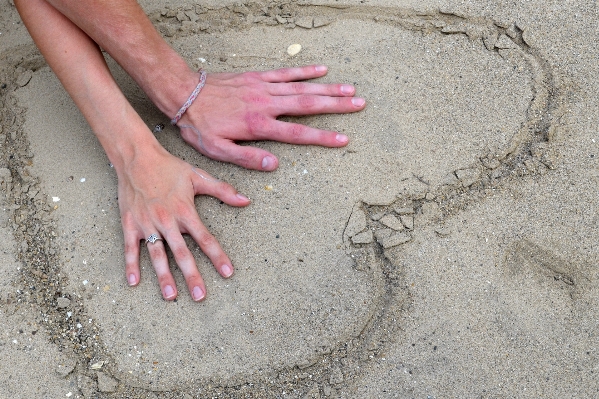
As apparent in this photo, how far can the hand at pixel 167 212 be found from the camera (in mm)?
1818

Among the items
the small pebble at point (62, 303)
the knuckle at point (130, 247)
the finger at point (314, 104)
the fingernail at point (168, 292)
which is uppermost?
the finger at point (314, 104)

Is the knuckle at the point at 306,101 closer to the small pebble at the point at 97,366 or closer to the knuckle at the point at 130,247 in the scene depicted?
the knuckle at the point at 130,247

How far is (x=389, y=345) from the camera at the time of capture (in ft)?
5.66

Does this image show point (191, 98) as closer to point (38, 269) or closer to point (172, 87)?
point (172, 87)

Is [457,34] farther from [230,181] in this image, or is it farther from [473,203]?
[230,181]

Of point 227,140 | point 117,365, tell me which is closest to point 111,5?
point 227,140

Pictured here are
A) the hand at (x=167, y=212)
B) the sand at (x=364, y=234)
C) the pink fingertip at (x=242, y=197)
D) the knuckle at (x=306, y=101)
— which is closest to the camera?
the sand at (x=364, y=234)

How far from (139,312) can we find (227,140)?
1.99 feet

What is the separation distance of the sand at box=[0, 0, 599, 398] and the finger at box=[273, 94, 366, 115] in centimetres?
3

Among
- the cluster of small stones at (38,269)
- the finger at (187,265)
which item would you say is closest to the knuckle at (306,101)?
the finger at (187,265)

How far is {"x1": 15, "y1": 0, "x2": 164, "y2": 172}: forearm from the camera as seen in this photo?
1.88 m

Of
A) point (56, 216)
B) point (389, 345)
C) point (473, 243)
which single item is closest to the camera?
point (389, 345)

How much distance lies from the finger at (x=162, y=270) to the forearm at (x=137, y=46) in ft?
1.53

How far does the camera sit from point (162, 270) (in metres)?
1.82
